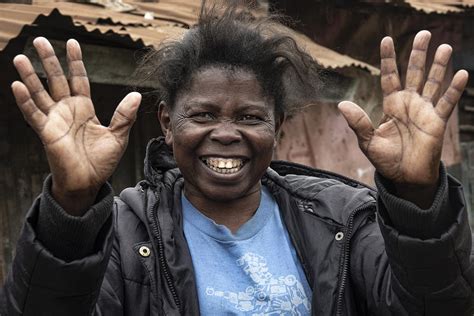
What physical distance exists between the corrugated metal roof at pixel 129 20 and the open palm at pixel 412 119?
4.70 feet

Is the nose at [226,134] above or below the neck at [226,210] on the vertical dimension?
above

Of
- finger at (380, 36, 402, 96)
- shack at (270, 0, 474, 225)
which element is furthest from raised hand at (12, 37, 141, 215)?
shack at (270, 0, 474, 225)

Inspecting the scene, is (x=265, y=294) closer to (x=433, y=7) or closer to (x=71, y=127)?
(x=71, y=127)

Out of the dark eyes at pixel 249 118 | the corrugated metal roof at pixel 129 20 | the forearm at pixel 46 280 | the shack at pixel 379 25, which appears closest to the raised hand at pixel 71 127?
the forearm at pixel 46 280

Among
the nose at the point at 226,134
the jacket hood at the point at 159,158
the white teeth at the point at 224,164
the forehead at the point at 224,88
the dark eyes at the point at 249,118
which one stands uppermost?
the forehead at the point at 224,88

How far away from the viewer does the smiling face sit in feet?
9.44

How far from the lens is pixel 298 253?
9.45ft

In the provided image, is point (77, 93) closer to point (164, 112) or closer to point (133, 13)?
point (164, 112)

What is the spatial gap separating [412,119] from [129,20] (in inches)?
139

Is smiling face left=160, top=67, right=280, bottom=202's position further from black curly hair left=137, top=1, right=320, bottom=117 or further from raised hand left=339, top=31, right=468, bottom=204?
raised hand left=339, top=31, right=468, bottom=204

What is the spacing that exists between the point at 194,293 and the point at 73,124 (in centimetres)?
59

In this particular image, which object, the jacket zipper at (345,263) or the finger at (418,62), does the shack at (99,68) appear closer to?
the jacket zipper at (345,263)

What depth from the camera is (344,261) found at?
278cm

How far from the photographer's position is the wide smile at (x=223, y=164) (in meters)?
2.87
